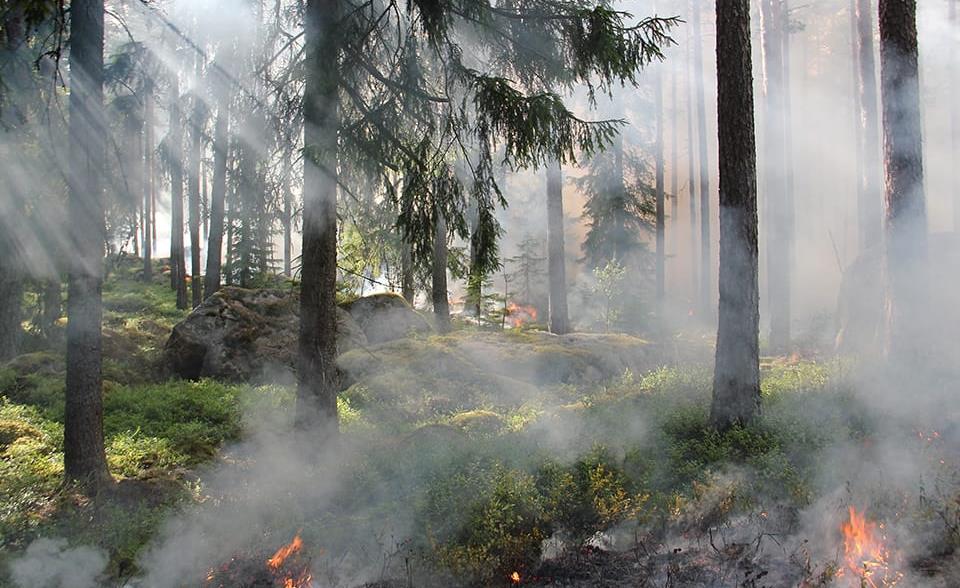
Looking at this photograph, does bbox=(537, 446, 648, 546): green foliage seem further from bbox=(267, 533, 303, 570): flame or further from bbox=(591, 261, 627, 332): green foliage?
bbox=(591, 261, 627, 332): green foliage

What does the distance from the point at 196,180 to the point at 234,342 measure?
452 inches

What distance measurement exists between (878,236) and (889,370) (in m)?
12.2

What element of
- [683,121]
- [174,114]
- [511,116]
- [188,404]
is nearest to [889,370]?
[511,116]

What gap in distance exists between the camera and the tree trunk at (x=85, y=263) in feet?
23.2

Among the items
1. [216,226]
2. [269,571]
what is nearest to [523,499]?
[269,571]

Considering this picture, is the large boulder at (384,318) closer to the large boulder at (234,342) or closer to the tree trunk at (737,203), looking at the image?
the large boulder at (234,342)

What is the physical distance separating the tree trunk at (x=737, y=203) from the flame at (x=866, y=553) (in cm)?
245

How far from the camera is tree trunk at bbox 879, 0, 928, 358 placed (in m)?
8.75

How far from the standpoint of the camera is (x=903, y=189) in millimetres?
8820

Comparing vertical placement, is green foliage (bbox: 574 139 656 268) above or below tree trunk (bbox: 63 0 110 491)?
above

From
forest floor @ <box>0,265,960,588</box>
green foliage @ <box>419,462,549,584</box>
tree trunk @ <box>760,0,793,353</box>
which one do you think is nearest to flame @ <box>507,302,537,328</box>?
tree trunk @ <box>760,0,793,353</box>

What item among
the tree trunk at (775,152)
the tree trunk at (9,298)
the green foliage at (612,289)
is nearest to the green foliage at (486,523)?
the tree trunk at (9,298)

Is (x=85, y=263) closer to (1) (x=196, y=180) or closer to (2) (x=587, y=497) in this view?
(2) (x=587, y=497)

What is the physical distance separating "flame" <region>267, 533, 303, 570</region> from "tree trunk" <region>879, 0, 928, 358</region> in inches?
339
